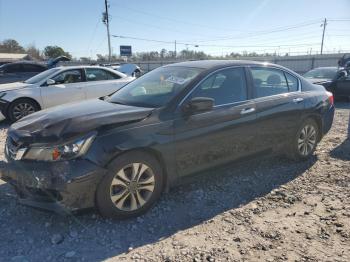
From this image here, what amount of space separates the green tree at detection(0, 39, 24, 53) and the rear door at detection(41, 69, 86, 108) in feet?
262

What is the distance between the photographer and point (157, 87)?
4367 mm

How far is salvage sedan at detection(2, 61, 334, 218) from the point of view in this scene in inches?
A: 126

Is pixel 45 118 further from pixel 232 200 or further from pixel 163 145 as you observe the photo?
pixel 232 200

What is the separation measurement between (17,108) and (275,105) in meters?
6.73

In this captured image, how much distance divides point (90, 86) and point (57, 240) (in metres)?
6.61

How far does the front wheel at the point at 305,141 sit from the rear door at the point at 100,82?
18.8 feet

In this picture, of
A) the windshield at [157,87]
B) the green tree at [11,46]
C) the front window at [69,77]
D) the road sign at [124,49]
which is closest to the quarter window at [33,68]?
the front window at [69,77]

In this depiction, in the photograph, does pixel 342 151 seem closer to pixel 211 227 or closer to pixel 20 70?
pixel 211 227

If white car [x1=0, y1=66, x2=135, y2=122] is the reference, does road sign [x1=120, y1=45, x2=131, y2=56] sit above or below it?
above

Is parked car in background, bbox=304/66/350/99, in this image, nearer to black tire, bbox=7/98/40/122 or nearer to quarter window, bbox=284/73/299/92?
quarter window, bbox=284/73/299/92

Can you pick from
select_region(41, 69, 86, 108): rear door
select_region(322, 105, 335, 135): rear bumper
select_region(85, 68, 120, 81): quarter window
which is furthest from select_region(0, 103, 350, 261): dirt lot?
select_region(85, 68, 120, 81): quarter window

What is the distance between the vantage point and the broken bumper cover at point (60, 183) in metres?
3.12

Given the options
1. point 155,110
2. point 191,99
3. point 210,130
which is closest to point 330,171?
point 210,130

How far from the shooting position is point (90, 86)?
368 inches
